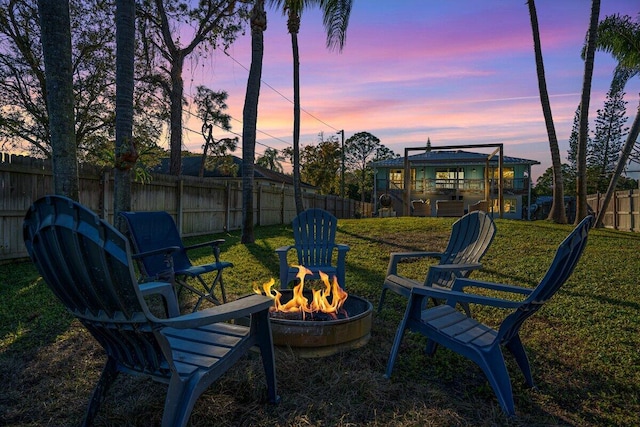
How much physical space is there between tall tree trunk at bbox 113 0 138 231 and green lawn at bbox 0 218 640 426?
4.66 ft

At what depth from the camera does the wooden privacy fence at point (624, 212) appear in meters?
12.2

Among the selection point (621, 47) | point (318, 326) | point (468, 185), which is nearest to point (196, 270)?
point (318, 326)

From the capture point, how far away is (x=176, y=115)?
14.3 metres

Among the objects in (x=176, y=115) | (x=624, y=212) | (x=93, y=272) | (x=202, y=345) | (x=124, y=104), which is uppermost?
(x=176, y=115)

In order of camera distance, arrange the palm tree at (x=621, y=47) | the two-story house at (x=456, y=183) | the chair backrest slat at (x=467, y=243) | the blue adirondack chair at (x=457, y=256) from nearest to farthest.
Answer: the blue adirondack chair at (x=457, y=256), the chair backrest slat at (x=467, y=243), the palm tree at (x=621, y=47), the two-story house at (x=456, y=183)

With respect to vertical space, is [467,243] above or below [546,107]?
below

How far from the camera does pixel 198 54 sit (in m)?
15.4

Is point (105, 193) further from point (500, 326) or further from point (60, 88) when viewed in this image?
point (500, 326)

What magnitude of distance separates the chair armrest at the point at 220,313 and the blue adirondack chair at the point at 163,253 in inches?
74.2

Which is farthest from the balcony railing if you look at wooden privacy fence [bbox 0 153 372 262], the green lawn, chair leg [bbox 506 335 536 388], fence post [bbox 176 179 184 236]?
chair leg [bbox 506 335 536 388]

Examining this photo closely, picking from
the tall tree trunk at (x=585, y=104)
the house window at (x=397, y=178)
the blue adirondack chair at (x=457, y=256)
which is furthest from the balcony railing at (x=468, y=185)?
the blue adirondack chair at (x=457, y=256)

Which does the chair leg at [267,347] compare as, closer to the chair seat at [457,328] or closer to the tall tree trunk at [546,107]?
the chair seat at [457,328]

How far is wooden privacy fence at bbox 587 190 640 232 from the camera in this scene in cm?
1224

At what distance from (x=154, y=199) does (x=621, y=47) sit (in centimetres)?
1427
